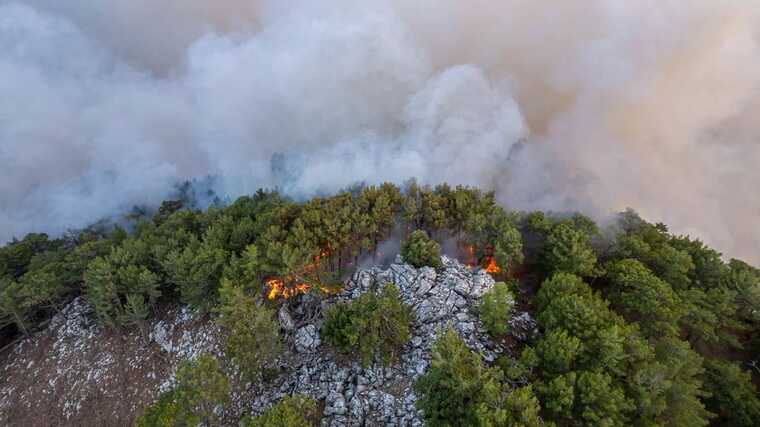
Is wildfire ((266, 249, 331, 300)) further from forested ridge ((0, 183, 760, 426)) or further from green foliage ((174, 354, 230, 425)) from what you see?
green foliage ((174, 354, 230, 425))

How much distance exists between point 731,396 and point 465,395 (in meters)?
49.8

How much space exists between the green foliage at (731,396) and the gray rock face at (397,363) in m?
38.3

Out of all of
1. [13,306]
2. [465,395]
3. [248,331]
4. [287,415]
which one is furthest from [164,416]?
[13,306]

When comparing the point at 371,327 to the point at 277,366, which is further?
the point at 277,366

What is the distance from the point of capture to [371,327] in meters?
46.9

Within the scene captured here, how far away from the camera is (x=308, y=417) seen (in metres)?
45.0

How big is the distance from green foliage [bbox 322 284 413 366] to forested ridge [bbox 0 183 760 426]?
0.23 metres

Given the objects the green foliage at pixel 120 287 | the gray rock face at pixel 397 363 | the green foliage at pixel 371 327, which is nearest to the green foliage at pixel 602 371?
the gray rock face at pixel 397 363

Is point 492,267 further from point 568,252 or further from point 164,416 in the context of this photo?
point 164,416

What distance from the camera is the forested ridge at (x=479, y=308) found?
39156 mm

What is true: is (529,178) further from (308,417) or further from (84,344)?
(84,344)

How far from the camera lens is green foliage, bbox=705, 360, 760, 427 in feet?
168

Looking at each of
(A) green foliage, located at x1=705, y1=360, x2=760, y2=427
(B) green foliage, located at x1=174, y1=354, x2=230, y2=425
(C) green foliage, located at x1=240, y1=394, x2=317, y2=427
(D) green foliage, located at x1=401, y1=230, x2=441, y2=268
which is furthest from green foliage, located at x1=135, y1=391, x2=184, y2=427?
(A) green foliage, located at x1=705, y1=360, x2=760, y2=427

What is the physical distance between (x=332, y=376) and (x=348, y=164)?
7052cm
